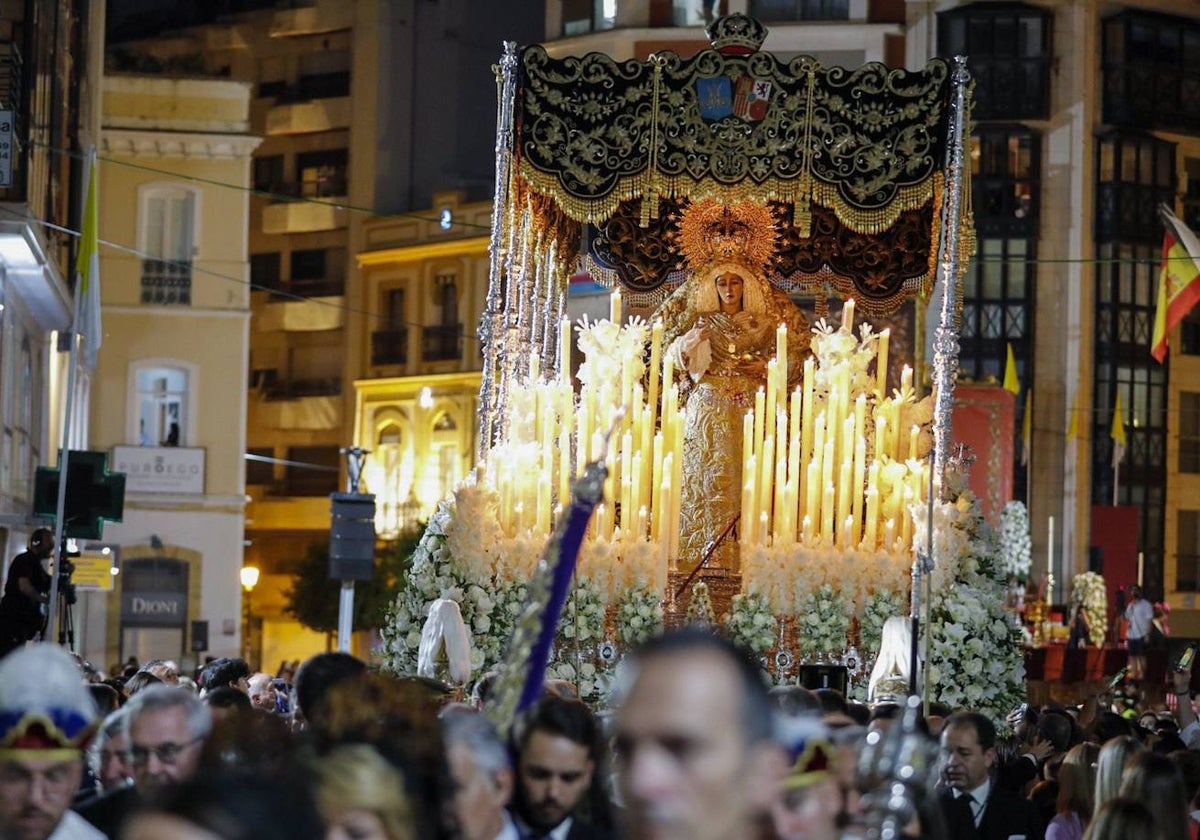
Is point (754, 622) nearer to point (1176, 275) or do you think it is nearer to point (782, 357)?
point (782, 357)

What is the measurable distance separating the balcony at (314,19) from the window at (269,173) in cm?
255

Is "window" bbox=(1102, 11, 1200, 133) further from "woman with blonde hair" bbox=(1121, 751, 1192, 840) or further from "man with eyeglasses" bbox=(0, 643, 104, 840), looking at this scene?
"man with eyeglasses" bbox=(0, 643, 104, 840)

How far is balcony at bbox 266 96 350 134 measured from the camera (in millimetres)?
51062

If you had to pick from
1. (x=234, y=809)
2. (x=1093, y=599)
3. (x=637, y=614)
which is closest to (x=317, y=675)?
(x=234, y=809)

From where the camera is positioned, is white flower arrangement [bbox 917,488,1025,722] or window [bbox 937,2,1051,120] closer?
white flower arrangement [bbox 917,488,1025,722]

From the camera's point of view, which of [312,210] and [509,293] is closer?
[509,293]

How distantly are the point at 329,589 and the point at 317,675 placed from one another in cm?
4071

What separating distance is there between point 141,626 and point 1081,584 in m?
14.2

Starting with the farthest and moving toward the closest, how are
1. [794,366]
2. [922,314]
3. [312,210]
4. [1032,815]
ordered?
[312,210] → [922,314] → [794,366] → [1032,815]

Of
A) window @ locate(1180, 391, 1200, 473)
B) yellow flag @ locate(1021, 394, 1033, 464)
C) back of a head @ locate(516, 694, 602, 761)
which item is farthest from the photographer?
window @ locate(1180, 391, 1200, 473)

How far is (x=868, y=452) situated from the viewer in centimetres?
1747

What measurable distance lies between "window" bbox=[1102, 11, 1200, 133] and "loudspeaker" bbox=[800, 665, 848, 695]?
35.9 metres

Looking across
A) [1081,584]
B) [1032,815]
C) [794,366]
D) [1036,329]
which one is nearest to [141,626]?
[1081,584]

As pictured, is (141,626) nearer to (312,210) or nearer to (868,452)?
(312,210)
